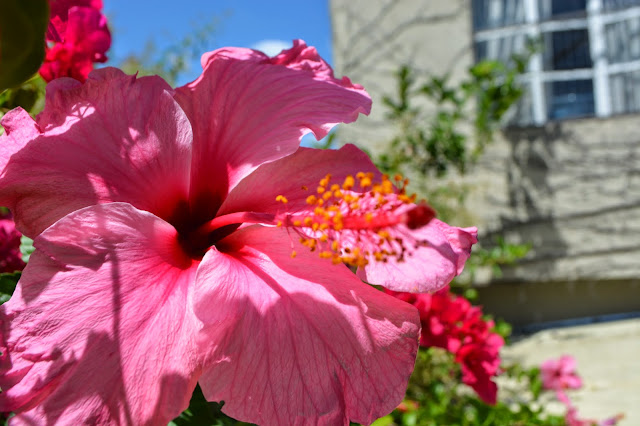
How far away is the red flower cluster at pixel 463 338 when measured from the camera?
788mm

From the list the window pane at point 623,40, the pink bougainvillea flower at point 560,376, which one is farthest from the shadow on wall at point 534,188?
the pink bougainvillea flower at point 560,376

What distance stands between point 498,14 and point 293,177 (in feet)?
A: 13.8

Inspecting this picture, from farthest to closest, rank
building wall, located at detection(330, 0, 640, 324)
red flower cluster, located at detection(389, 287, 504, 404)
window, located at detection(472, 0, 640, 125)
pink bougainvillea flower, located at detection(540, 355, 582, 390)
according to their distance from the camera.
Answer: window, located at detection(472, 0, 640, 125) → building wall, located at detection(330, 0, 640, 324) → pink bougainvillea flower, located at detection(540, 355, 582, 390) → red flower cluster, located at detection(389, 287, 504, 404)

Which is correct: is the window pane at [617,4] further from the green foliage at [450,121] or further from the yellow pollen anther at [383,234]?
the yellow pollen anther at [383,234]

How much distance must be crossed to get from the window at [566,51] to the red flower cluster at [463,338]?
3552 mm

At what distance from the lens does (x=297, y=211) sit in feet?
1.49

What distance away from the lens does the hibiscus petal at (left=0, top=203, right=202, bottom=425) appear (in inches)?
12.8

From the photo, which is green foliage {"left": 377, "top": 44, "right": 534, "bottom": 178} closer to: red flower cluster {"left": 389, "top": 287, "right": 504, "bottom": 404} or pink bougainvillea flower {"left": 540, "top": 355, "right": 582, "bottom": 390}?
pink bougainvillea flower {"left": 540, "top": 355, "right": 582, "bottom": 390}

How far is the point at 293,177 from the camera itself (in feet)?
1.53

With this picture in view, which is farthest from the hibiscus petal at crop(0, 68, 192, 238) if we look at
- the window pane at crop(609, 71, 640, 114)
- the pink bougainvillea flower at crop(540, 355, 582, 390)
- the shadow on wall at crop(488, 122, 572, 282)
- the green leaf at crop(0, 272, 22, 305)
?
the window pane at crop(609, 71, 640, 114)

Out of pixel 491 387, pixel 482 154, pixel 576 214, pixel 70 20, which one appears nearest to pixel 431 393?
pixel 491 387

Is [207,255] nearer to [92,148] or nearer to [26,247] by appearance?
[92,148]

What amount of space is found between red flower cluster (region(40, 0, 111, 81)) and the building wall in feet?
11.5

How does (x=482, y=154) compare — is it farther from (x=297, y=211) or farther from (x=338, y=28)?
(x=297, y=211)
